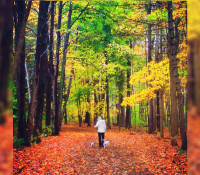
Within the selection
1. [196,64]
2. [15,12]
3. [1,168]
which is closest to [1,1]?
[1,168]

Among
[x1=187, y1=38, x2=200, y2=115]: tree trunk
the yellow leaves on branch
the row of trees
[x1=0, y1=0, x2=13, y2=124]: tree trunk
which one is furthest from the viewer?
the yellow leaves on branch

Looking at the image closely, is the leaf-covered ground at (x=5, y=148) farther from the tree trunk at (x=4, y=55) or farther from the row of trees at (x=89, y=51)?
the row of trees at (x=89, y=51)

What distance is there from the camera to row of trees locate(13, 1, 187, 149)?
337 inches

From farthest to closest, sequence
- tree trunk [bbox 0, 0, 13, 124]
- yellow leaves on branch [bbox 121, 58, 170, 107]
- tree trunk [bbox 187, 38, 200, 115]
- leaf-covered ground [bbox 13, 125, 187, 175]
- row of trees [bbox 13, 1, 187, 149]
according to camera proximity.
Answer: yellow leaves on branch [bbox 121, 58, 170, 107] → row of trees [bbox 13, 1, 187, 149] → leaf-covered ground [bbox 13, 125, 187, 175] → tree trunk [bbox 187, 38, 200, 115] → tree trunk [bbox 0, 0, 13, 124]

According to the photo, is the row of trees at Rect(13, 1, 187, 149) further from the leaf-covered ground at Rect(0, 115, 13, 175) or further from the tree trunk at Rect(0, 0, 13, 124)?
the leaf-covered ground at Rect(0, 115, 13, 175)

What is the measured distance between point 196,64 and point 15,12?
816 cm

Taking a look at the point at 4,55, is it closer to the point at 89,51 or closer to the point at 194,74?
the point at 194,74

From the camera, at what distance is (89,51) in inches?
696

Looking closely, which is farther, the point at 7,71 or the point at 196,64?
the point at 196,64

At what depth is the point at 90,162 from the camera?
734 centimetres

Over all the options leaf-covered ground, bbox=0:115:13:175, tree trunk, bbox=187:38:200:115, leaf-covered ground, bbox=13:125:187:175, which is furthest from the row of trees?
leaf-covered ground, bbox=0:115:13:175

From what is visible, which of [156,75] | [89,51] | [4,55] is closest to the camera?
[4,55]

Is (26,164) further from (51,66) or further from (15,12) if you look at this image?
(51,66)

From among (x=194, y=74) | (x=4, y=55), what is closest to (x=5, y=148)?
(x=4, y=55)
